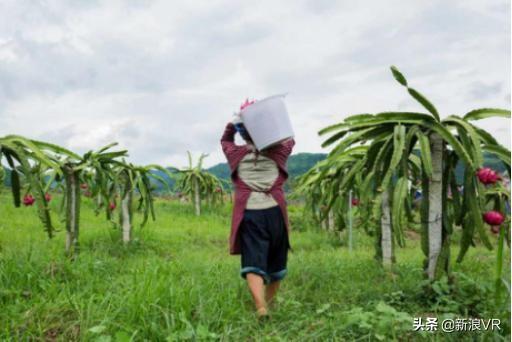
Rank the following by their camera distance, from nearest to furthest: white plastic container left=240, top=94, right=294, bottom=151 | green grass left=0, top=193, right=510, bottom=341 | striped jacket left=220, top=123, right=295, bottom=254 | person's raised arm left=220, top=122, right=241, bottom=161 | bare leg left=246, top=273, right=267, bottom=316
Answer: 1. green grass left=0, top=193, right=510, bottom=341
2. bare leg left=246, top=273, right=267, bottom=316
3. white plastic container left=240, top=94, right=294, bottom=151
4. striped jacket left=220, top=123, right=295, bottom=254
5. person's raised arm left=220, top=122, right=241, bottom=161

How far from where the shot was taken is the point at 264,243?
3.50 m

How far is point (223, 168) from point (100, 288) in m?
42.2

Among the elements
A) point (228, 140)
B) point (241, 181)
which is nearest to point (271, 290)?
point (241, 181)

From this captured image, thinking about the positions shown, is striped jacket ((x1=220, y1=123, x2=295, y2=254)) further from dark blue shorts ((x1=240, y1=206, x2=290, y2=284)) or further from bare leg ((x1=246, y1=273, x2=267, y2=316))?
bare leg ((x1=246, y1=273, x2=267, y2=316))

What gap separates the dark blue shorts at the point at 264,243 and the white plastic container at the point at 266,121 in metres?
0.50

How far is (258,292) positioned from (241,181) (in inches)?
31.7

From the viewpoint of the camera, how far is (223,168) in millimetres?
45750

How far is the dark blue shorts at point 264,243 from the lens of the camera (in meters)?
3.45

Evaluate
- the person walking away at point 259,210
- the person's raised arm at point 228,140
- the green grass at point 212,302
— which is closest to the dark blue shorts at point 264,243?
the person walking away at point 259,210

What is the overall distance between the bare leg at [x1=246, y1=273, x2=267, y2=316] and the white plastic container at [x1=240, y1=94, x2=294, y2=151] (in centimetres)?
90

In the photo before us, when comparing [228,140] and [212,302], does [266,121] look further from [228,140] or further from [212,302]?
[212,302]

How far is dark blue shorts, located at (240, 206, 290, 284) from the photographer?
136 inches

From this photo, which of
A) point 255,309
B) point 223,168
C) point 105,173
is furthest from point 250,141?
point 223,168

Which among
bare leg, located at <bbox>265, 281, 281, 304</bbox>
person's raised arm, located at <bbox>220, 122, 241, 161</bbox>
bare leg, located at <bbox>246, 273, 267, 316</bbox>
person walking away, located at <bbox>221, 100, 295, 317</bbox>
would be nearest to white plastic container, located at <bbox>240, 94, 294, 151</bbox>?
person walking away, located at <bbox>221, 100, 295, 317</bbox>
